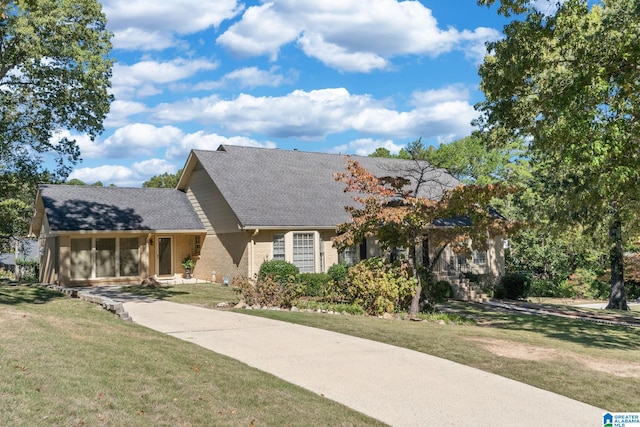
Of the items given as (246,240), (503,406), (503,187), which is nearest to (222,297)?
(246,240)

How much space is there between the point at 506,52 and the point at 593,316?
12.2m

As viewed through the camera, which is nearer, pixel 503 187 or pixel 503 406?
pixel 503 406

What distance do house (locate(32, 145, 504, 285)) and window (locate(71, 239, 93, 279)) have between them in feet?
0.14

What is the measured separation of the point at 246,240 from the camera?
24422 mm

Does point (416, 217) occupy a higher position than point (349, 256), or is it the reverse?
point (416, 217)

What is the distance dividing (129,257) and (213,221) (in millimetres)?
4206

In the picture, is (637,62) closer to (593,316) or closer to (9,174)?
(593,316)

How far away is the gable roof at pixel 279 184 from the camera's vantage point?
24.9 meters

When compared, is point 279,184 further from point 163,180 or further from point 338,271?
point 163,180

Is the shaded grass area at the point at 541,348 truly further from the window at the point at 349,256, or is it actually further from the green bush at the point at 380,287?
the window at the point at 349,256

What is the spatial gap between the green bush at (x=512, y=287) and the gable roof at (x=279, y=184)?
6.05 meters

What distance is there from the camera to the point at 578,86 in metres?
12.9

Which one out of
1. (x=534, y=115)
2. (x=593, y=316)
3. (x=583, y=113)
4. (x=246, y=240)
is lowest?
(x=593, y=316)

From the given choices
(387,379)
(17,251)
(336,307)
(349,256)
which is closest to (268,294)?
(336,307)
